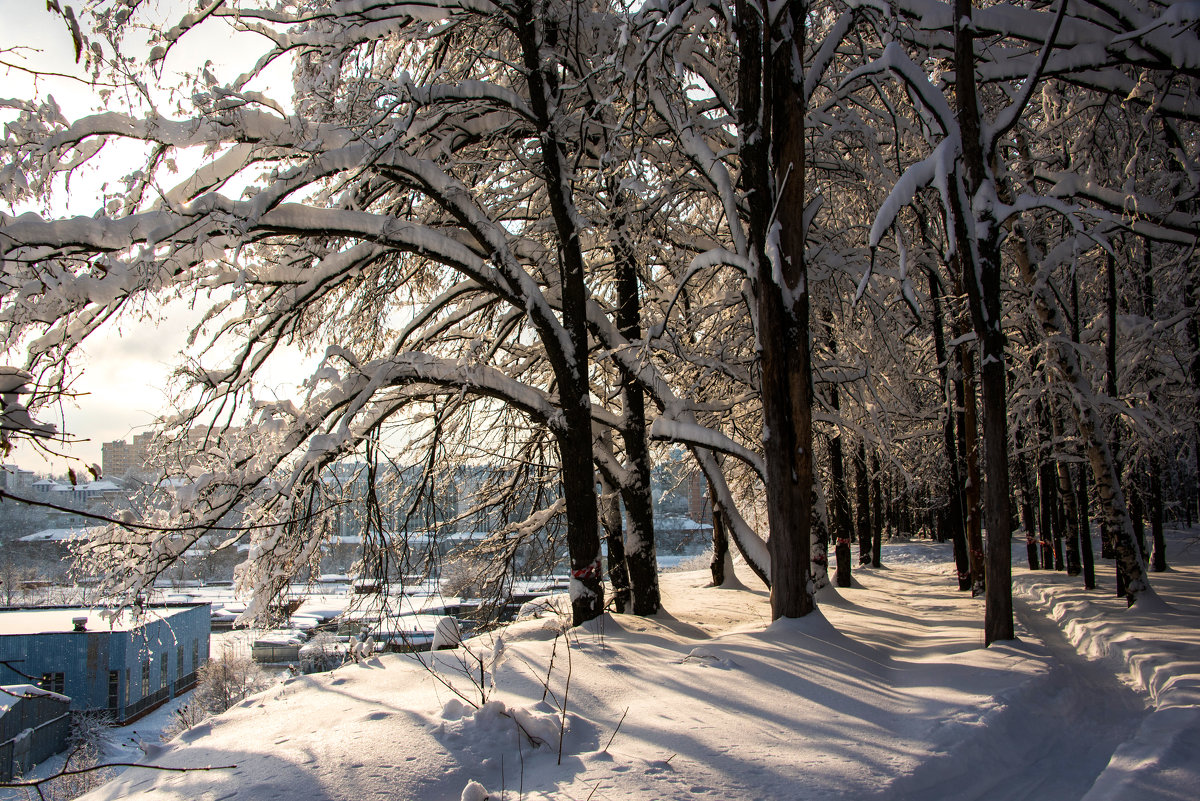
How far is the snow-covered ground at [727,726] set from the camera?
4047 millimetres

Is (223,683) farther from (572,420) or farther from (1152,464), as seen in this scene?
(1152,464)

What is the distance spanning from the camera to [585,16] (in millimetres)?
9719

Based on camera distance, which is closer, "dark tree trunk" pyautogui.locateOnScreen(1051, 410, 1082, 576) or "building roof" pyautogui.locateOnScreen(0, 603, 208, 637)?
"dark tree trunk" pyautogui.locateOnScreen(1051, 410, 1082, 576)

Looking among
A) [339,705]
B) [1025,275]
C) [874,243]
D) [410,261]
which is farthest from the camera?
[1025,275]

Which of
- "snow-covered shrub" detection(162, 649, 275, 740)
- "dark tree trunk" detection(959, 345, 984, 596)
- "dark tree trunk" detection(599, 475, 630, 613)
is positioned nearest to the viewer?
"dark tree trunk" detection(599, 475, 630, 613)

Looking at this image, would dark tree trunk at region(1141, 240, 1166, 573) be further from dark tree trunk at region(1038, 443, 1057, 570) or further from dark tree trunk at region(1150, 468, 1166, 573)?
dark tree trunk at region(1038, 443, 1057, 570)

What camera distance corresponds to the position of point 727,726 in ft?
15.9

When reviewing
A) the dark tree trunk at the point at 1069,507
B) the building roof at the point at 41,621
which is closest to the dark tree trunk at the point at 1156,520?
the dark tree trunk at the point at 1069,507

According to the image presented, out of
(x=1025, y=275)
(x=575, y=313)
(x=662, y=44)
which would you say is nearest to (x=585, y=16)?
(x=662, y=44)

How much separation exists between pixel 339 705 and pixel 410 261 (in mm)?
7019

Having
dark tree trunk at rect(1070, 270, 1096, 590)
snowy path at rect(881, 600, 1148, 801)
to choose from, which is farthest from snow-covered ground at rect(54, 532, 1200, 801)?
dark tree trunk at rect(1070, 270, 1096, 590)

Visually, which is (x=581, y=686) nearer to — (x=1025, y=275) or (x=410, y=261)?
(x=410, y=261)

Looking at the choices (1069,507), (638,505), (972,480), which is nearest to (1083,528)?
(972,480)

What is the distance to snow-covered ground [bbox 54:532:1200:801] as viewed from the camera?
Answer: 13.3 feet
